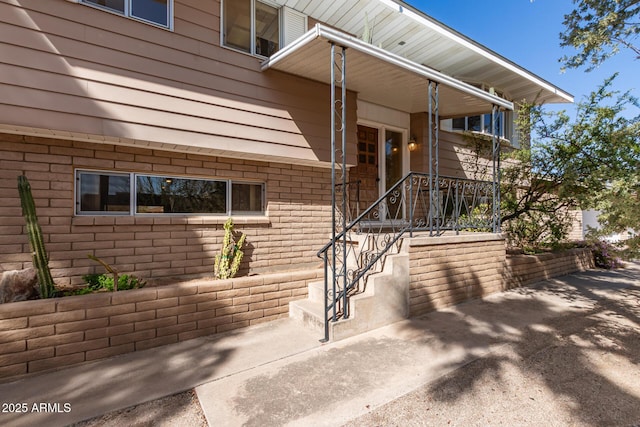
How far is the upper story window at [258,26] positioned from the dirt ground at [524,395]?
15.7 feet

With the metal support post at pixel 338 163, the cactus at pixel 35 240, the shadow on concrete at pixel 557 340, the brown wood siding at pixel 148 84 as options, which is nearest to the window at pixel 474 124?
the metal support post at pixel 338 163

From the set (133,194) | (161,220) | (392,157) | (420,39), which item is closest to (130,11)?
(133,194)

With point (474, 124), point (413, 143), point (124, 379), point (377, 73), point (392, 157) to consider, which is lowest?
point (124, 379)

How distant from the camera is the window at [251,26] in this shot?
491 cm

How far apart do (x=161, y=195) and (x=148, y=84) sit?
57.8 inches

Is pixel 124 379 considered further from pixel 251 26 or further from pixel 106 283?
pixel 251 26

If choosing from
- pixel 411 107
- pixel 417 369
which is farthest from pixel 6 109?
pixel 411 107

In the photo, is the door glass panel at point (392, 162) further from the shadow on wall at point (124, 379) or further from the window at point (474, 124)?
the shadow on wall at point (124, 379)

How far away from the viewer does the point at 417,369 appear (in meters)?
2.95

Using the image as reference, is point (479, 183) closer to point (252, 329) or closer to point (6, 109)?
point (252, 329)

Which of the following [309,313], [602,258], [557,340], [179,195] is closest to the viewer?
[557,340]

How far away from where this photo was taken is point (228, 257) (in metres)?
4.61

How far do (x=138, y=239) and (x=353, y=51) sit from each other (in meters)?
3.79

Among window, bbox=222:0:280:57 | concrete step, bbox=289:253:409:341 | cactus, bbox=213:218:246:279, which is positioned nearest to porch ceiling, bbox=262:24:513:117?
window, bbox=222:0:280:57
